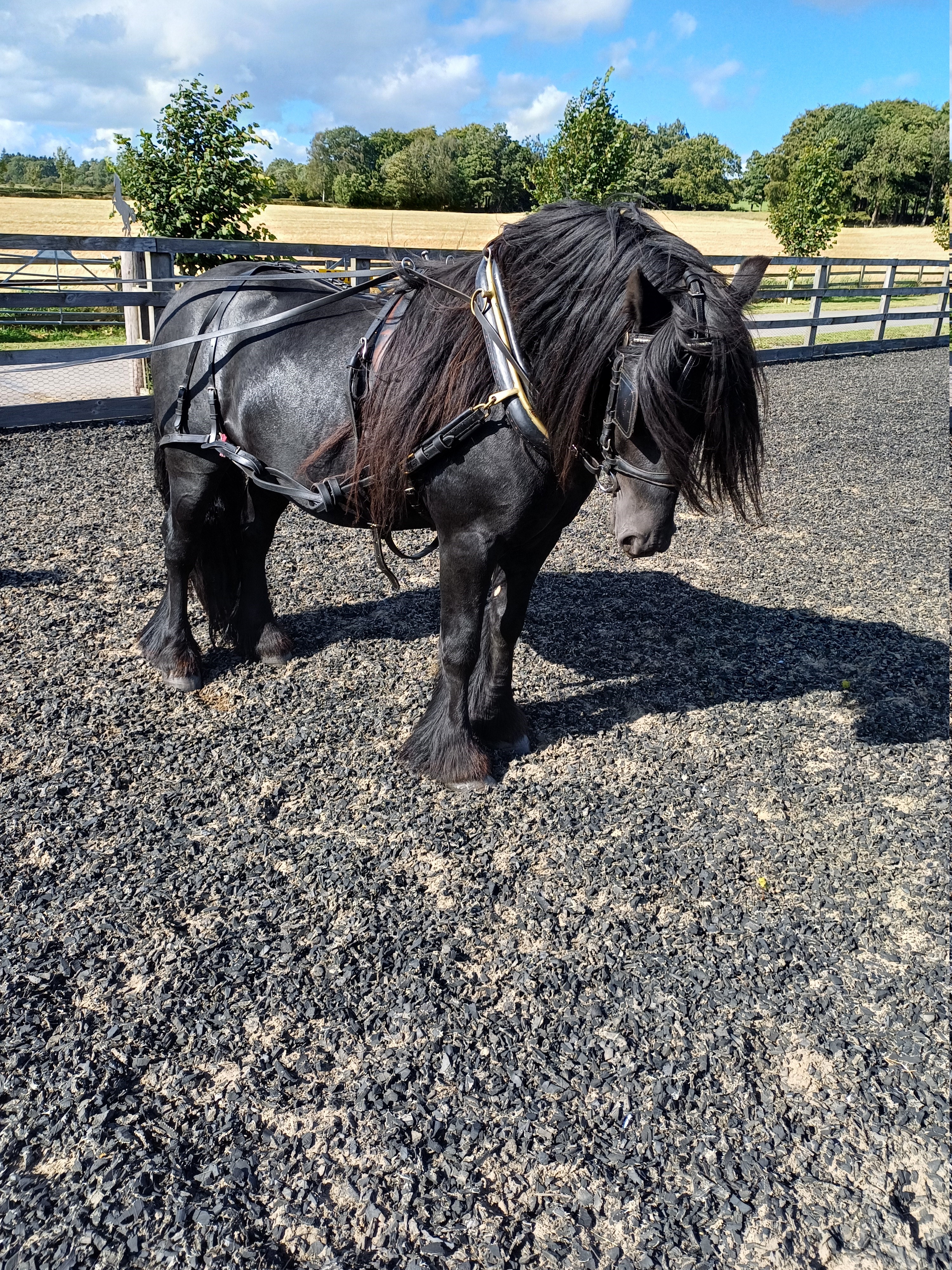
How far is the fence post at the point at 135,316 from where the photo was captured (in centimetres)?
888

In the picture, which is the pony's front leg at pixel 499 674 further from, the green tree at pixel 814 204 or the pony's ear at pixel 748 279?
the green tree at pixel 814 204

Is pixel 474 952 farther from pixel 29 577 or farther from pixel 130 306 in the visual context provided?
pixel 130 306

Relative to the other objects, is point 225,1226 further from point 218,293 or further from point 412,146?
point 412,146

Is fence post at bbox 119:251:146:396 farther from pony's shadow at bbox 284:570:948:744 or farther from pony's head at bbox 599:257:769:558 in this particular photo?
pony's head at bbox 599:257:769:558

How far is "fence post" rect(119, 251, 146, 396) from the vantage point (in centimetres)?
888

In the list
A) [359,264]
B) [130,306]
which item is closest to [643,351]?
[130,306]

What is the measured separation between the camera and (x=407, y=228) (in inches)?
1565

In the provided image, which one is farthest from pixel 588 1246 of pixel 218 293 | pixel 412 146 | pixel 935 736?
pixel 412 146

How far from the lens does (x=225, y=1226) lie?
5.74ft

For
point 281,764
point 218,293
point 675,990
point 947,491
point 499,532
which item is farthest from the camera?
point 947,491

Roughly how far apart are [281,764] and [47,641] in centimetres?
171

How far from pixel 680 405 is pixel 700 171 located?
62.3 metres

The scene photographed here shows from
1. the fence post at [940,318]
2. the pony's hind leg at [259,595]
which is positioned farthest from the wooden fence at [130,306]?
the fence post at [940,318]

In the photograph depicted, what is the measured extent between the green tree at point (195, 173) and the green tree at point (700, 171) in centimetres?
4633
